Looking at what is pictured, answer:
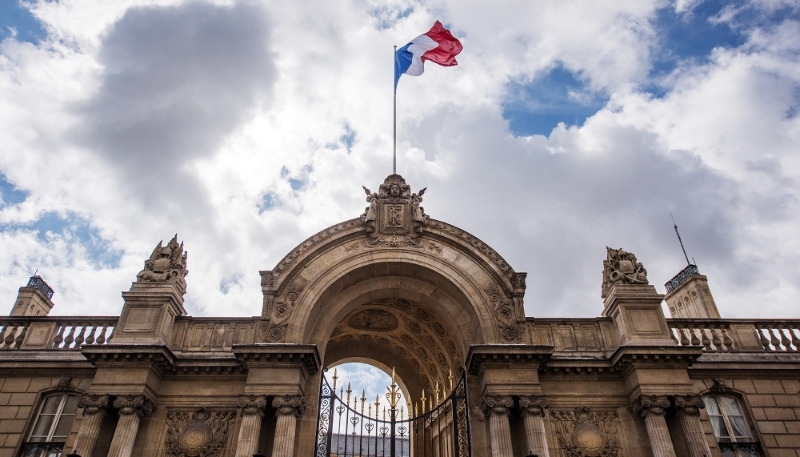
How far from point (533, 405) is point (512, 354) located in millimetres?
1581

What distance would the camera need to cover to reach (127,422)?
49.6 feet

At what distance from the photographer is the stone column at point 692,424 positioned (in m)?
14.9

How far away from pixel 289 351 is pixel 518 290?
311 inches

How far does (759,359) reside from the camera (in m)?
17.3

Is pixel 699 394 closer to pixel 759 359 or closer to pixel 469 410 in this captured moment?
pixel 759 359

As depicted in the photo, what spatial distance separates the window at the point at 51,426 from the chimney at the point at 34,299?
6097mm

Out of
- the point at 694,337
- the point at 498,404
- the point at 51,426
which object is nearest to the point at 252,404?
the point at 51,426

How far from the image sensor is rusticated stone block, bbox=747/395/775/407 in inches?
658

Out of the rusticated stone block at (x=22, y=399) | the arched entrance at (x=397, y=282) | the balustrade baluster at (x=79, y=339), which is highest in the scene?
the arched entrance at (x=397, y=282)

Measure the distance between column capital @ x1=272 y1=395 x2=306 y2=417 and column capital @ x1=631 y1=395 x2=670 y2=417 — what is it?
10128mm

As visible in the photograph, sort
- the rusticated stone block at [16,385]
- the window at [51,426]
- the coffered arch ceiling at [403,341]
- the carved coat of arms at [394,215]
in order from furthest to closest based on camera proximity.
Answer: the coffered arch ceiling at [403,341] < the carved coat of arms at [394,215] < the rusticated stone block at [16,385] < the window at [51,426]

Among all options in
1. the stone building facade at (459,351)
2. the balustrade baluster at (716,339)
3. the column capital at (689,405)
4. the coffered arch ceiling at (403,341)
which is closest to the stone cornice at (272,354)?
the stone building facade at (459,351)

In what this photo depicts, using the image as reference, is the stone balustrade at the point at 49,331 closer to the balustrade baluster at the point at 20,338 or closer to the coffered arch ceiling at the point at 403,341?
the balustrade baluster at the point at 20,338

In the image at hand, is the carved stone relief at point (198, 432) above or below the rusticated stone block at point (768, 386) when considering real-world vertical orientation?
below
